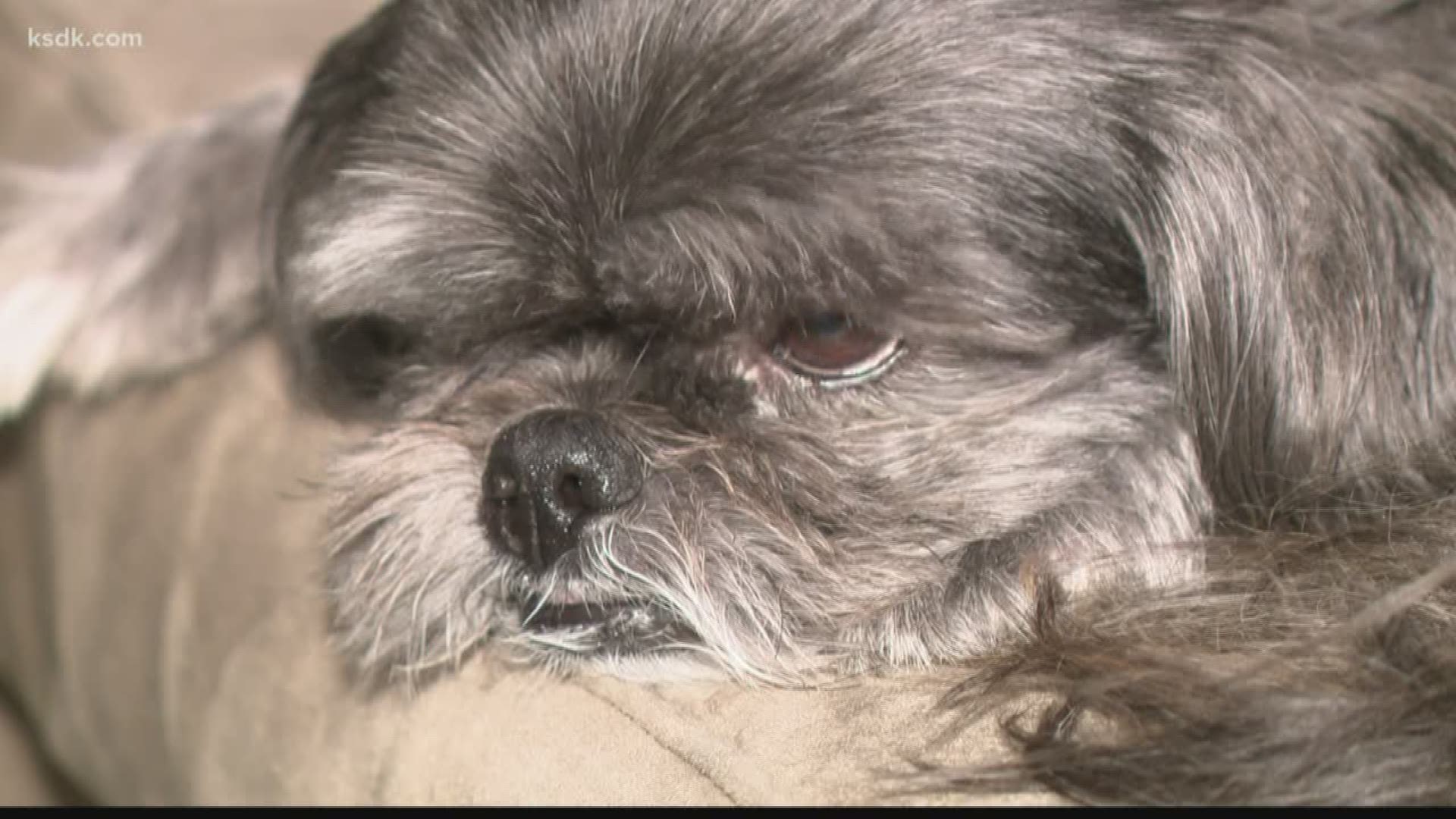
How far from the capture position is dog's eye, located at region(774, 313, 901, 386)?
1444 millimetres

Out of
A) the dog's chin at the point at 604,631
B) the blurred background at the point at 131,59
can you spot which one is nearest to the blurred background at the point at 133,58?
the blurred background at the point at 131,59

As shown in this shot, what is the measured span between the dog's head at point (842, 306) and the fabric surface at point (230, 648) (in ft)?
0.29

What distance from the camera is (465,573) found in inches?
59.3

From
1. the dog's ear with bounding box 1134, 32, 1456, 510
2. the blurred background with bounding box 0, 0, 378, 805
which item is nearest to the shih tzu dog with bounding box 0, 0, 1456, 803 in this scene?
the dog's ear with bounding box 1134, 32, 1456, 510

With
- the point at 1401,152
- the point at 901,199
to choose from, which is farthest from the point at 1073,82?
the point at 1401,152

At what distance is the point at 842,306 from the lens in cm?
142

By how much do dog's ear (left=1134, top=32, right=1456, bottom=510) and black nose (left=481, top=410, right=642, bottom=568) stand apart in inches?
21.7

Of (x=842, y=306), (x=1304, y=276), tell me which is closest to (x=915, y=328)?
(x=842, y=306)

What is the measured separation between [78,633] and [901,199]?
4.12 ft

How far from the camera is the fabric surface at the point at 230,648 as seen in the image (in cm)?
126

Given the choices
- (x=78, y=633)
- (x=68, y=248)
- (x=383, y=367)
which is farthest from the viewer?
(x=68, y=248)

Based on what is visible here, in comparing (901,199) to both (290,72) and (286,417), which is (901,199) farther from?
(290,72)

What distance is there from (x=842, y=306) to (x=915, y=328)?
0.24 ft

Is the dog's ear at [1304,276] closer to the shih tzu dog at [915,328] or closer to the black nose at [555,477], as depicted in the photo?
the shih tzu dog at [915,328]
